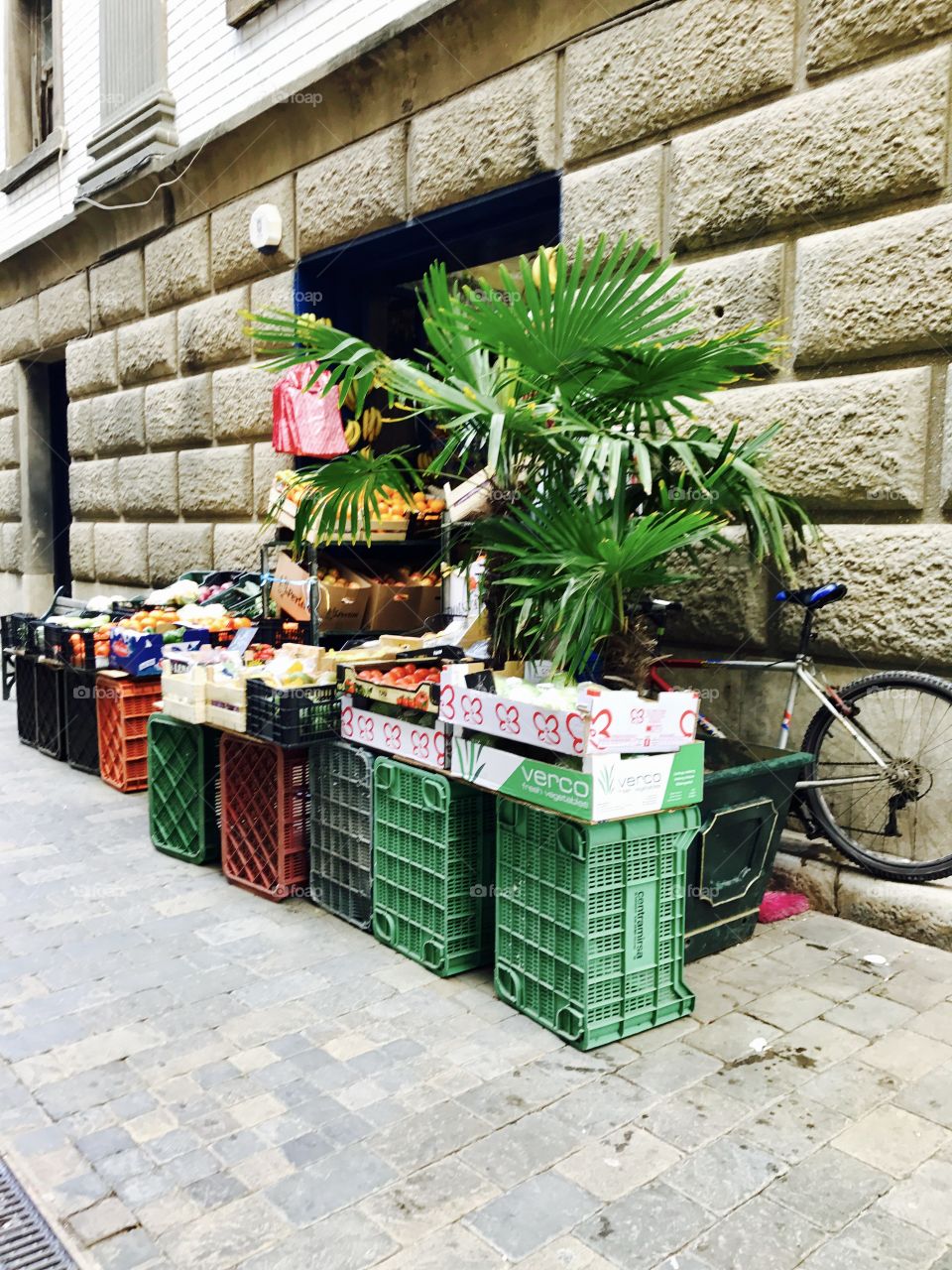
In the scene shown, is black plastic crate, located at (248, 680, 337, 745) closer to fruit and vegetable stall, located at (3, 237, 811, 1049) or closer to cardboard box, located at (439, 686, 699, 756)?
fruit and vegetable stall, located at (3, 237, 811, 1049)

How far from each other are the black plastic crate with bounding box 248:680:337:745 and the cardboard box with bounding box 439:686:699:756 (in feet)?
3.20

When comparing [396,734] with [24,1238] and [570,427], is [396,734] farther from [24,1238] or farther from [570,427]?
[24,1238]

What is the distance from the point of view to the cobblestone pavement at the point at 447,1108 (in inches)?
95.4

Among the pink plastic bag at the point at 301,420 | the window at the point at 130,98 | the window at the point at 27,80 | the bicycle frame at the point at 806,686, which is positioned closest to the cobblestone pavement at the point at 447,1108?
the bicycle frame at the point at 806,686

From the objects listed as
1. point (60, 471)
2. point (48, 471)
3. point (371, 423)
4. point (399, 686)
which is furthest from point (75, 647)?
point (60, 471)

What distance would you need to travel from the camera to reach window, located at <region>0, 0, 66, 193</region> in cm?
1232

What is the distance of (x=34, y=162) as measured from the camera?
461 inches

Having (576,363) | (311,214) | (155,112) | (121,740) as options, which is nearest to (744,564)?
(576,363)

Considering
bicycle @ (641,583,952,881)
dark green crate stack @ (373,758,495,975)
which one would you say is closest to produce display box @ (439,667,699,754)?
dark green crate stack @ (373,758,495,975)

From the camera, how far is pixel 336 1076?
3145mm

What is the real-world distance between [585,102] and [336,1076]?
491 centimetres

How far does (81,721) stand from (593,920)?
4986 millimetres

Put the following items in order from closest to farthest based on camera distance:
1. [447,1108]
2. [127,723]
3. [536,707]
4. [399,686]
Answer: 1. [447,1108]
2. [536,707]
3. [399,686]
4. [127,723]

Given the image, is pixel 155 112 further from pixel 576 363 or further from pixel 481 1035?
pixel 481 1035
